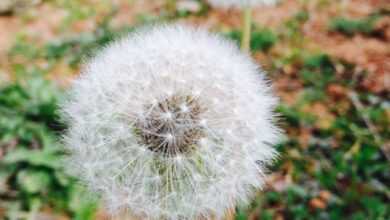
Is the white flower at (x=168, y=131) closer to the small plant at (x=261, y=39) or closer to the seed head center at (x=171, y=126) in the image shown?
the seed head center at (x=171, y=126)

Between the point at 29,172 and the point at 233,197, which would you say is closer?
the point at 233,197

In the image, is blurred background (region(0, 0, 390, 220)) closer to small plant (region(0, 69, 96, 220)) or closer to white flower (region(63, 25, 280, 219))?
small plant (region(0, 69, 96, 220))

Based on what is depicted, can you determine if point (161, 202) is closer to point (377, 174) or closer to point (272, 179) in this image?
point (272, 179)

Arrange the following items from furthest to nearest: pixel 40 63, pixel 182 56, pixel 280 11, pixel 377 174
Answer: pixel 280 11 → pixel 40 63 → pixel 377 174 → pixel 182 56

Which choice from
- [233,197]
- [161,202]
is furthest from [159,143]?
[233,197]

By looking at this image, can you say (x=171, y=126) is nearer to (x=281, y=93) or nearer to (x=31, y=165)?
(x=31, y=165)

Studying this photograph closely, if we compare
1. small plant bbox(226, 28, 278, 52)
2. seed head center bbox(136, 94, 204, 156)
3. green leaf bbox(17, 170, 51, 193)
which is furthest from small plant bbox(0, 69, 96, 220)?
small plant bbox(226, 28, 278, 52)

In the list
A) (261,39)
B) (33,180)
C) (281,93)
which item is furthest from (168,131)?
(261,39)
